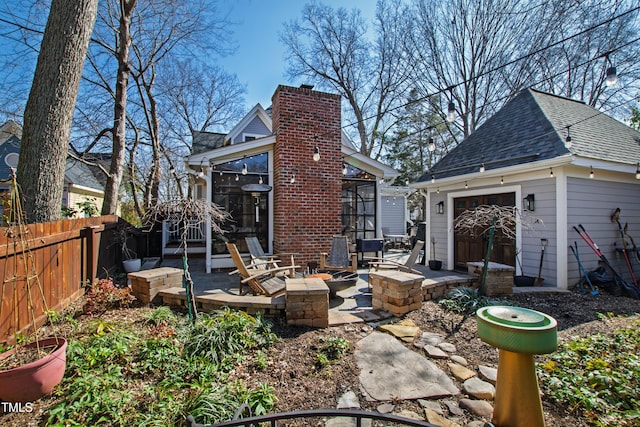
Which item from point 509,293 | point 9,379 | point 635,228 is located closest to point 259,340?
point 9,379

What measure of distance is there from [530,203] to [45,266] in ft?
26.5

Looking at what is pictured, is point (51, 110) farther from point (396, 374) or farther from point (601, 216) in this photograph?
point (601, 216)

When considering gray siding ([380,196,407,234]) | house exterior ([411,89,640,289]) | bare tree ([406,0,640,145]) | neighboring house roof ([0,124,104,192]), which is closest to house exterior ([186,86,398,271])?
house exterior ([411,89,640,289])

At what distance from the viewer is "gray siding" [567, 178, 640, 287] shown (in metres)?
5.83

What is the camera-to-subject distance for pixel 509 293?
193 inches

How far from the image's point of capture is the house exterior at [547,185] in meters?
5.78

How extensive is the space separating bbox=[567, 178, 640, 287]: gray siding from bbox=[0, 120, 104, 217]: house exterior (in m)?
15.0

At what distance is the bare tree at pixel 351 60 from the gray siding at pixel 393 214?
11.3 ft

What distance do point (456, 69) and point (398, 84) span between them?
3156mm

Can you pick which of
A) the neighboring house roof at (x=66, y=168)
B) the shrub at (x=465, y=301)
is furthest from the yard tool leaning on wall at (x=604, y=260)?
the neighboring house roof at (x=66, y=168)

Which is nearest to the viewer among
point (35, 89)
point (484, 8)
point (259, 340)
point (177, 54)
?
point (259, 340)

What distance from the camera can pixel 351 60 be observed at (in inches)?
707

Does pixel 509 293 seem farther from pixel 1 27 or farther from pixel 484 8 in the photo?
pixel 484 8

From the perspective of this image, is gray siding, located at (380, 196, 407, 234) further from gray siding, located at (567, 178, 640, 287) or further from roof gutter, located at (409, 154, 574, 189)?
gray siding, located at (567, 178, 640, 287)
